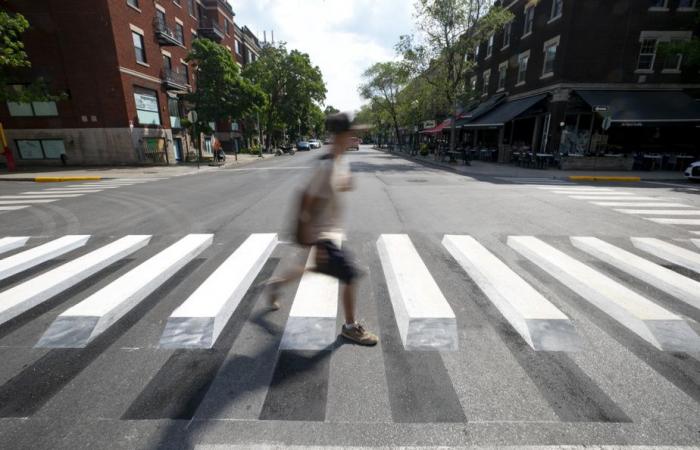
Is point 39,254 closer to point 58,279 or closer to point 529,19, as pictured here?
point 58,279

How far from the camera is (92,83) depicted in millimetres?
20578

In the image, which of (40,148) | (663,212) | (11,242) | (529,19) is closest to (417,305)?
(11,242)

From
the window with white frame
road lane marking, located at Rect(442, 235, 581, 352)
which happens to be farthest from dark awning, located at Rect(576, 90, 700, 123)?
road lane marking, located at Rect(442, 235, 581, 352)

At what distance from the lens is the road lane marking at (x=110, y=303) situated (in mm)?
2971

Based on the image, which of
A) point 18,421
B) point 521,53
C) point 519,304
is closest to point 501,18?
point 521,53

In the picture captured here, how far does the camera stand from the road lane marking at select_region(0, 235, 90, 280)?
4.58m

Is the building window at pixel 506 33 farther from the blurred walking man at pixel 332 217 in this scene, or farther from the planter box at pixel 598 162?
the blurred walking man at pixel 332 217

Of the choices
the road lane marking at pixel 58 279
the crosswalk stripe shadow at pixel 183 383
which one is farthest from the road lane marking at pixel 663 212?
the road lane marking at pixel 58 279

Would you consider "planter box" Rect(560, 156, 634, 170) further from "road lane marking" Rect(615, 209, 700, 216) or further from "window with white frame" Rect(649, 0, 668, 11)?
"road lane marking" Rect(615, 209, 700, 216)

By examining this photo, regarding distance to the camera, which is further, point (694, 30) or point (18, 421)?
point (694, 30)

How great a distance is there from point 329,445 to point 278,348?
105cm

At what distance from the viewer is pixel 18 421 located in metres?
2.08

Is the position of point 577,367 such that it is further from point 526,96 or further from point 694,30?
point 694,30

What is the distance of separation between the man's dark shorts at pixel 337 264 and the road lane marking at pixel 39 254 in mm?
4779
